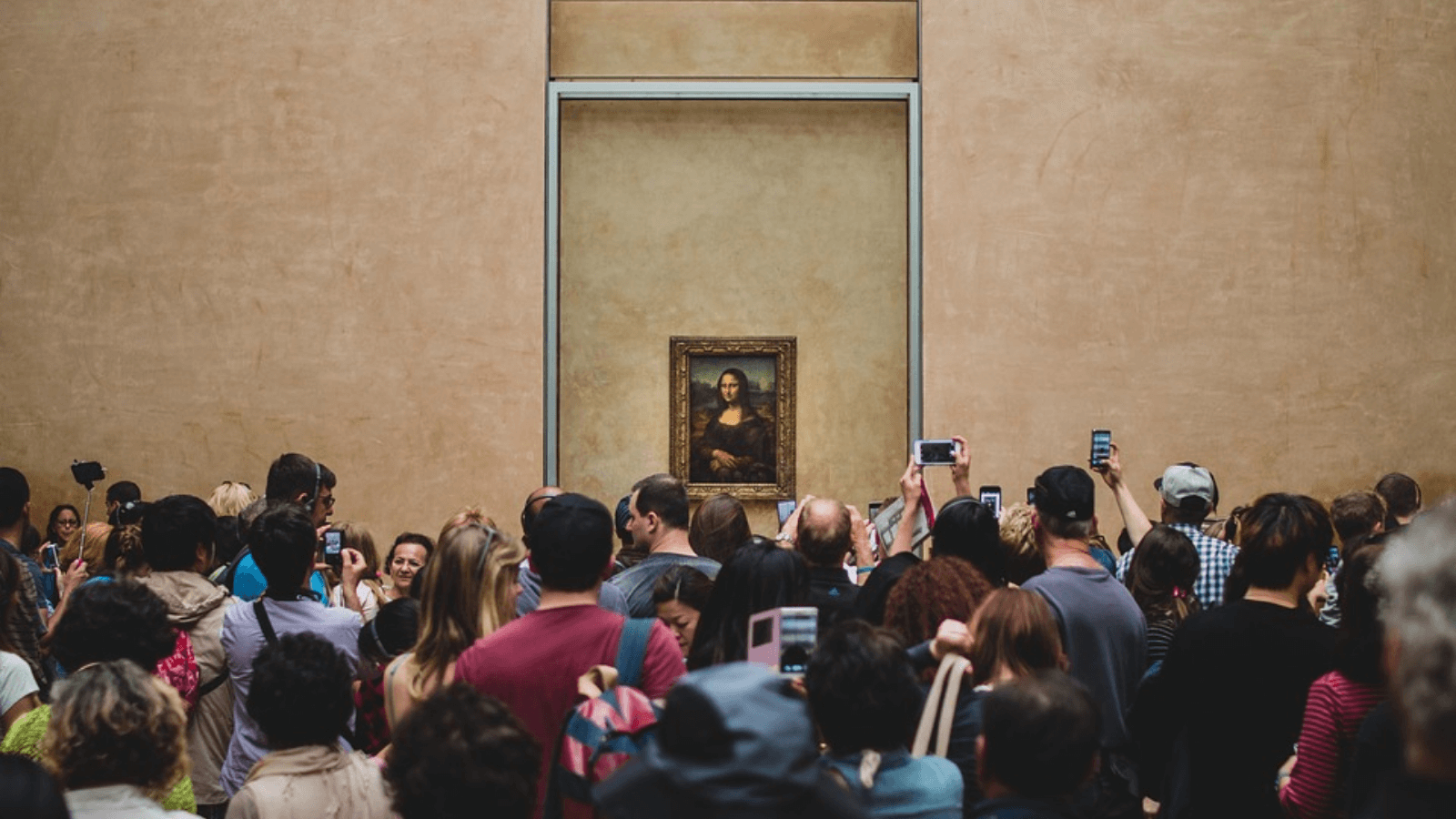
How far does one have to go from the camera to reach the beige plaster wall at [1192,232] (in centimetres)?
1463

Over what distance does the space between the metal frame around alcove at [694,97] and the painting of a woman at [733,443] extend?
1372mm

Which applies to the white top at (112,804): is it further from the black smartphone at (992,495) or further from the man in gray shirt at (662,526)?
the black smartphone at (992,495)

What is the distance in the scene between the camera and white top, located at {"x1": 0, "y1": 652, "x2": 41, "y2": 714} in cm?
471

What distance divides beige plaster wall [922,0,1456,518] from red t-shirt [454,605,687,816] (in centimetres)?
1091

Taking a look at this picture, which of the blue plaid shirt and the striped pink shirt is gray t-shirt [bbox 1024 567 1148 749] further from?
the blue plaid shirt

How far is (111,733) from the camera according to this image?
11.3ft

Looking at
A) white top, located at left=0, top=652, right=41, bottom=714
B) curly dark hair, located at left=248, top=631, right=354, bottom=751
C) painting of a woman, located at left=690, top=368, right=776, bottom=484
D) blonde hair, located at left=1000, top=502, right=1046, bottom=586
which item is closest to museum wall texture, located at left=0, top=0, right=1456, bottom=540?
painting of a woman, located at left=690, top=368, right=776, bottom=484

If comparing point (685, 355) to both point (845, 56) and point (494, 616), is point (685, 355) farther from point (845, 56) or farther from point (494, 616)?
point (494, 616)

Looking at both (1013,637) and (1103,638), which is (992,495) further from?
(1013,637)

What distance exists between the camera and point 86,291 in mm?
14766

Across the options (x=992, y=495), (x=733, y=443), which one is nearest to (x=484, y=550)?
(x=992, y=495)

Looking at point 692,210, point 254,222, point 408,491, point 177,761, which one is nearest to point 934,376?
point 692,210

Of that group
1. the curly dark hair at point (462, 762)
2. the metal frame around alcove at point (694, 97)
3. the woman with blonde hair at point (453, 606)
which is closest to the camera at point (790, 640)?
the curly dark hair at point (462, 762)

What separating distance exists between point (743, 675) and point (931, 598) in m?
2.30
